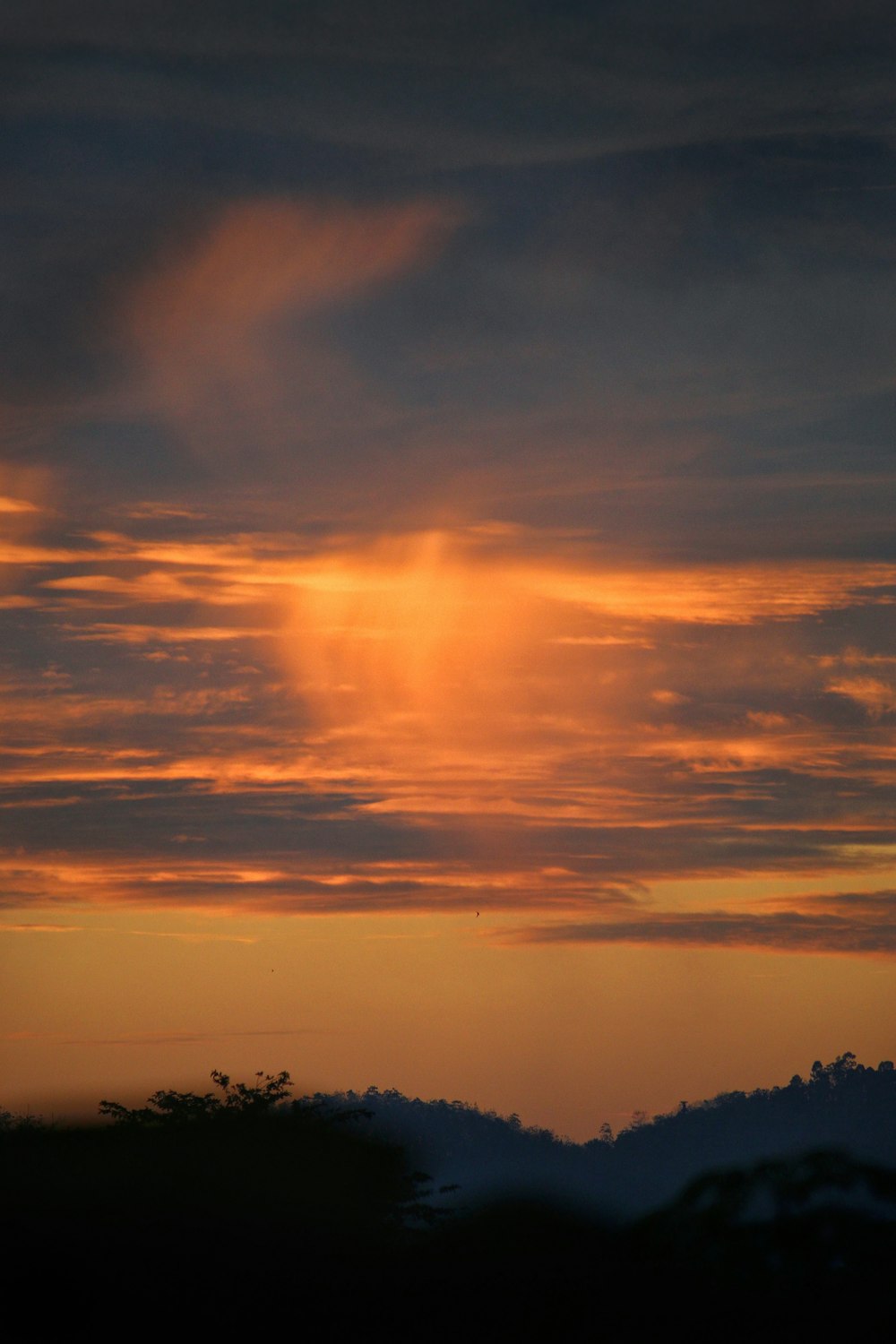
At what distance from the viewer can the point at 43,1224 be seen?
1275 inches

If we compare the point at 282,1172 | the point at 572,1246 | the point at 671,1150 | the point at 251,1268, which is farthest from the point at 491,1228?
the point at 671,1150

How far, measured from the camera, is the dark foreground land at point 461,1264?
96.3 feet

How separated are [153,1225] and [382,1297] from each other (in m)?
5.03

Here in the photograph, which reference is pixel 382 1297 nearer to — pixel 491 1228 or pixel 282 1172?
pixel 491 1228

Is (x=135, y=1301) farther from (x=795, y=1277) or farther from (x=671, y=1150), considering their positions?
(x=671, y=1150)

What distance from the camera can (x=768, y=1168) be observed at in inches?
1069

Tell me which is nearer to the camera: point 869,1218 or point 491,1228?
point 869,1218

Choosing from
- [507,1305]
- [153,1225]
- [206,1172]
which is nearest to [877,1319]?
[507,1305]

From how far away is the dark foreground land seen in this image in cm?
2936

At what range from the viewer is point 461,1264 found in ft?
111

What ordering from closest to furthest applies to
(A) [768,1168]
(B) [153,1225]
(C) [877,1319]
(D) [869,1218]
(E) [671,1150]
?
1. (A) [768,1168]
2. (C) [877,1319]
3. (D) [869,1218]
4. (B) [153,1225]
5. (E) [671,1150]

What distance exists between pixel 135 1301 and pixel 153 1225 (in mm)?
2544

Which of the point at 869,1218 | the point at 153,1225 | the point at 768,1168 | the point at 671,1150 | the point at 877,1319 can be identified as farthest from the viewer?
the point at 671,1150

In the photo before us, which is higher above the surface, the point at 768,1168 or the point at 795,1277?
the point at 768,1168
